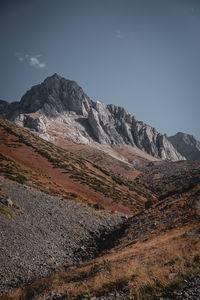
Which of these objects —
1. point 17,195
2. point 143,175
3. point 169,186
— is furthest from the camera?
point 143,175

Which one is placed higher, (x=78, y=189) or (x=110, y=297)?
(x=110, y=297)

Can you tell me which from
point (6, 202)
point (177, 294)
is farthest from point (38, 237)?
point (177, 294)

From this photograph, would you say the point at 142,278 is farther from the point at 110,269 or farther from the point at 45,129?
the point at 45,129

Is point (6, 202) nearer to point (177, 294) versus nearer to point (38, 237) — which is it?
point (38, 237)

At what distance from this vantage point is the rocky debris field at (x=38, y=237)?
10672 millimetres

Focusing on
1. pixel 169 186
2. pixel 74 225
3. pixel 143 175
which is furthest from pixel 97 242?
pixel 143 175

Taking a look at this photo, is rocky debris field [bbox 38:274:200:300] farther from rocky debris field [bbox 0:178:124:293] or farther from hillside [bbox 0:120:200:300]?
rocky debris field [bbox 0:178:124:293]

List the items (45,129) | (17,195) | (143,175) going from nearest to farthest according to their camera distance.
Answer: (17,195), (143,175), (45,129)

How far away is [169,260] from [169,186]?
8165 cm

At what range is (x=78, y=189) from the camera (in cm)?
4672

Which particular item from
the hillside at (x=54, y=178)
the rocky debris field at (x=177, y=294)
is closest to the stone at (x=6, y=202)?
the rocky debris field at (x=177, y=294)

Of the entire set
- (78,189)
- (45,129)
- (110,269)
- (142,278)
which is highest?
(45,129)

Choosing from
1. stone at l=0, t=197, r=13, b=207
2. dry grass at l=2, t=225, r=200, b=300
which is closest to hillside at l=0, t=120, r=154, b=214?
stone at l=0, t=197, r=13, b=207

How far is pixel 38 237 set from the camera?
47.6 ft
